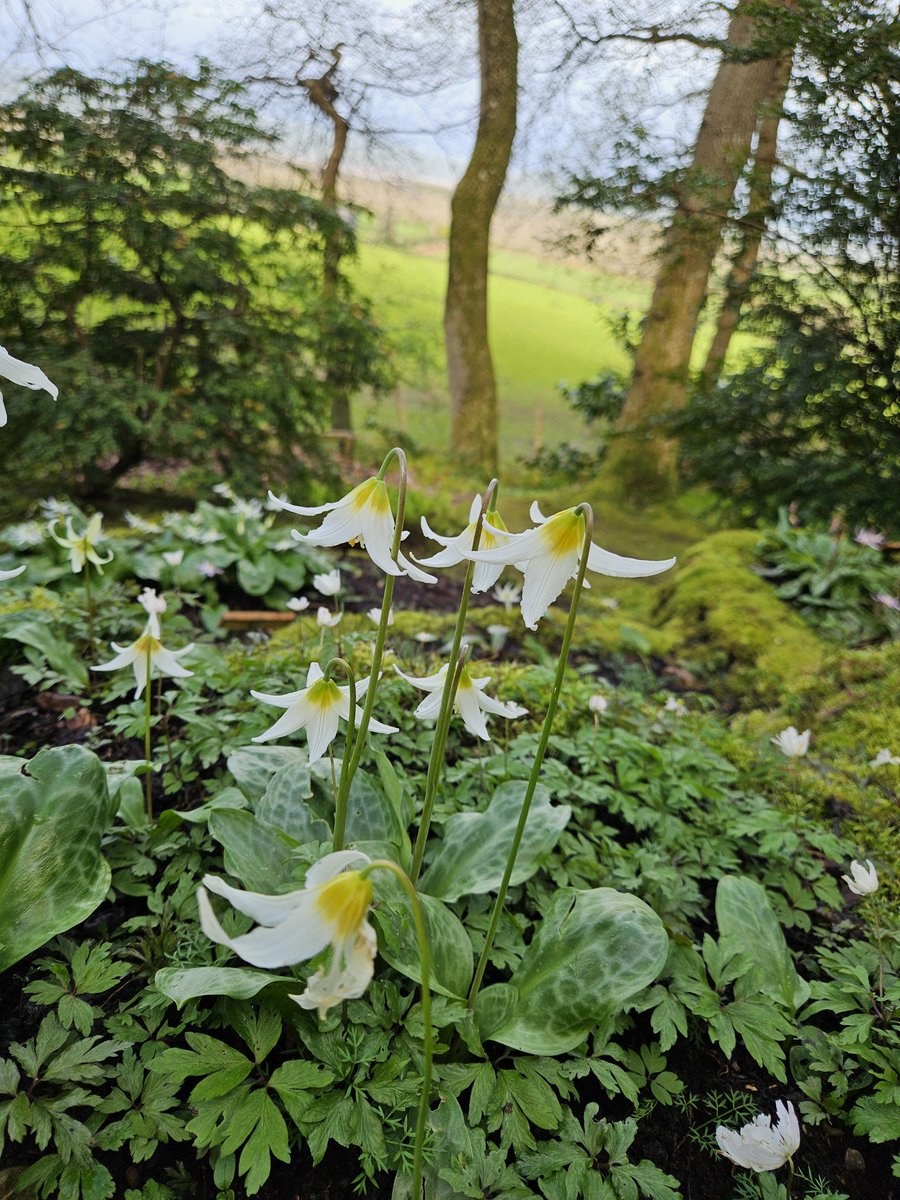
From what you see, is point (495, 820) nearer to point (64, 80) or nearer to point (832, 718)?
point (832, 718)

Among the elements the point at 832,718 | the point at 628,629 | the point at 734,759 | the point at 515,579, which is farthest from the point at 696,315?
the point at 734,759

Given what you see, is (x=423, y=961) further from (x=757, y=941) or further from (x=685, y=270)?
(x=685, y=270)

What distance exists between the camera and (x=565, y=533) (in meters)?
0.88

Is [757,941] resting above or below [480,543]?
below

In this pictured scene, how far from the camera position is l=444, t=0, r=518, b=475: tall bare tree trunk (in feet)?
21.5

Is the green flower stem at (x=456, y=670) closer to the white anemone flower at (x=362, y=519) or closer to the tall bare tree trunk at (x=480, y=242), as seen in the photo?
the white anemone flower at (x=362, y=519)

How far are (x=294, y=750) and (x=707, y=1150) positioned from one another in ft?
3.23

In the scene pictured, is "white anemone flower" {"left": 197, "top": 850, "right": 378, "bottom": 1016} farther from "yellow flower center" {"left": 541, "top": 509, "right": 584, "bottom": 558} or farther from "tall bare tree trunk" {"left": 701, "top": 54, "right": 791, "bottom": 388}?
"tall bare tree trunk" {"left": 701, "top": 54, "right": 791, "bottom": 388}

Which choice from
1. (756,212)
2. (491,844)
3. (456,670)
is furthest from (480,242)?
(456,670)

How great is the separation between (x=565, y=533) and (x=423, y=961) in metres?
0.50

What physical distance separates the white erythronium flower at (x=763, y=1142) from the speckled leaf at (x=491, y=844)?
49 cm

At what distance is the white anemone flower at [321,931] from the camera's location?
64 cm

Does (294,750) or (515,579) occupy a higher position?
(294,750)

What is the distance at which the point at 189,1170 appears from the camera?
0.99 metres
